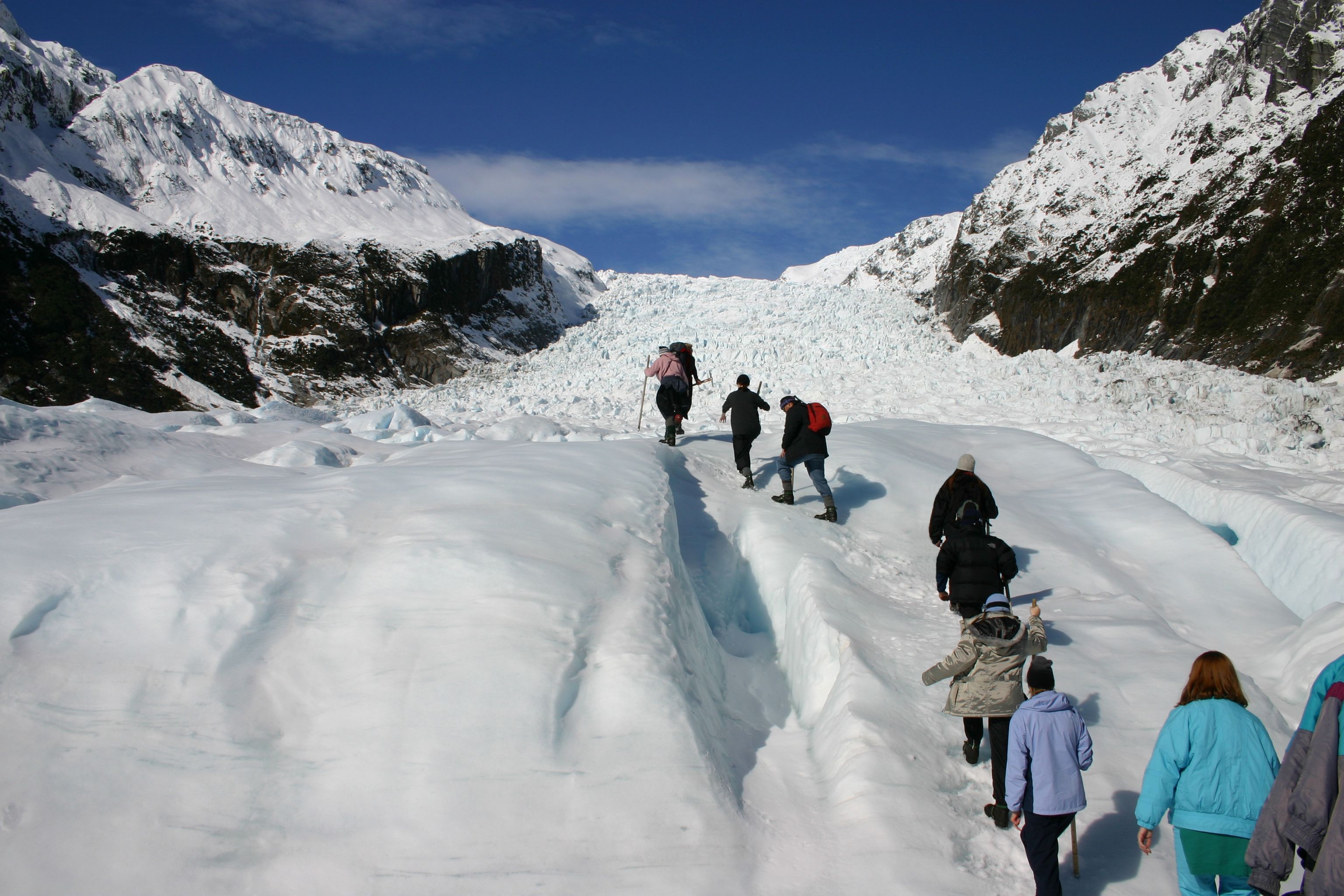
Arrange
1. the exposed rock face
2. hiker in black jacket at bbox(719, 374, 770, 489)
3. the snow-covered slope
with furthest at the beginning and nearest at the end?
the snow-covered slope → the exposed rock face → hiker in black jacket at bbox(719, 374, 770, 489)

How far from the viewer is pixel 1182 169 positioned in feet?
81.9

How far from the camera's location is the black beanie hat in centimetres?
313

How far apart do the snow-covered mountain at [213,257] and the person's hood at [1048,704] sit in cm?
2742

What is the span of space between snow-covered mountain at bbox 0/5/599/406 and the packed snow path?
24.2 m

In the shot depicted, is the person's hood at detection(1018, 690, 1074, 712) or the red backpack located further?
the red backpack

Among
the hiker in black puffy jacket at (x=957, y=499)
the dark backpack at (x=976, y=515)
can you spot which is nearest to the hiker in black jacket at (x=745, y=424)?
the hiker in black puffy jacket at (x=957, y=499)

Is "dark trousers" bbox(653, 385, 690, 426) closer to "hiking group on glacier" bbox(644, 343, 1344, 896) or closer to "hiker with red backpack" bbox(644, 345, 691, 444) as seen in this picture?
"hiker with red backpack" bbox(644, 345, 691, 444)

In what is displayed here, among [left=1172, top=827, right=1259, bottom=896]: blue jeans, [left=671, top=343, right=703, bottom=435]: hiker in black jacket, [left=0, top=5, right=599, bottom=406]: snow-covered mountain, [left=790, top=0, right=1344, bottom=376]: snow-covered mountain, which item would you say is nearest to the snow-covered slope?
[left=790, top=0, right=1344, bottom=376]: snow-covered mountain

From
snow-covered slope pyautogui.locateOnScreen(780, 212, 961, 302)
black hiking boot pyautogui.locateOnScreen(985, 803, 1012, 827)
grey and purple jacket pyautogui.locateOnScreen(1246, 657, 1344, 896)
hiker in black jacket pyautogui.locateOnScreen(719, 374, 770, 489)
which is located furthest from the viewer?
snow-covered slope pyautogui.locateOnScreen(780, 212, 961, 302)

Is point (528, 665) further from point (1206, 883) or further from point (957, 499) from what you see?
point (957, 499)

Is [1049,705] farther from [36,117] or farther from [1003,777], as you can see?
[36,117]

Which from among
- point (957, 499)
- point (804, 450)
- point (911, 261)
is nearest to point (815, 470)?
point (804, 450)

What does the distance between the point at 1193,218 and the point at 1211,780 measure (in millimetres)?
26204

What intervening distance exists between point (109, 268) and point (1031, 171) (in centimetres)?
3876
